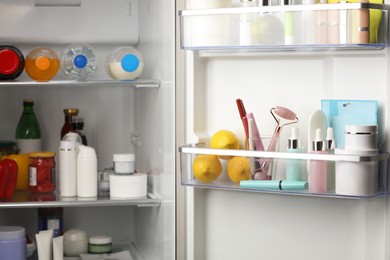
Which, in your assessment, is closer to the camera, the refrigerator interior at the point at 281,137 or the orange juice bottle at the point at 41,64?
the refrigerator interior at the point at 281,137

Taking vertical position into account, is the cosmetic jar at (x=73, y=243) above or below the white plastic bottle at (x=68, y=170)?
below

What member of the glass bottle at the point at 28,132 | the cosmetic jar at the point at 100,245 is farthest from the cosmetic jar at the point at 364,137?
the glass bottle at the point at 28,132

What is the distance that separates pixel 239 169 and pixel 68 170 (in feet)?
2.32

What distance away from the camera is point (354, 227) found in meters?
1.52

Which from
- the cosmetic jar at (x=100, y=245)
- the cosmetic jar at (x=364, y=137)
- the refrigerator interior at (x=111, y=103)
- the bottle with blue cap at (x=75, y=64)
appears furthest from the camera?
the cosmetic jar at (x=100, y=245)

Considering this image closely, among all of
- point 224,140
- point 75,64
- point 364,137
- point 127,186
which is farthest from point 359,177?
point 75,64

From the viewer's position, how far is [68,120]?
7.55 feet

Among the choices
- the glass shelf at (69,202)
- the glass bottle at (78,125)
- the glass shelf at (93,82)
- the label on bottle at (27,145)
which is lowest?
the glass shelf at (69,202)

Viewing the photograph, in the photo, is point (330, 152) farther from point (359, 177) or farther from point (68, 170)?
point (68, 170)

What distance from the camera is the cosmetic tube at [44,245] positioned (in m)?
2.05

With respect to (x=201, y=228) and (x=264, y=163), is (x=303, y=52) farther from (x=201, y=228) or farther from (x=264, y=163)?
(x=201, y=228)

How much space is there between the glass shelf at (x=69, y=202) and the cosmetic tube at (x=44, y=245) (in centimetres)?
11

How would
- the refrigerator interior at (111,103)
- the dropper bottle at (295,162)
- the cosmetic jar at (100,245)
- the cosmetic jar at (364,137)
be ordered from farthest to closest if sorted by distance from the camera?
the cosmetic jar at (100,245) < the refrigerator interior at (111,103) < the dropper bottle at (295,162) < the cosmetic jar at (364,137)

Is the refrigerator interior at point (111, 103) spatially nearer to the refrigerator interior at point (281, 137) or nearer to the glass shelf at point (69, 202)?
the glass shelf at point (69, 202)
